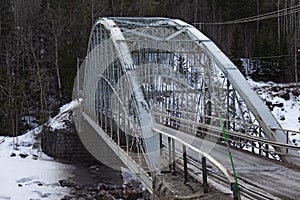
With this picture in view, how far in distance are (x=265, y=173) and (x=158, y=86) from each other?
15.8m

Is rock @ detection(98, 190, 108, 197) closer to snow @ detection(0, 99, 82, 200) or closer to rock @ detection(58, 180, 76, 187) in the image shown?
snow @ detection(0, 99, 82, 200)

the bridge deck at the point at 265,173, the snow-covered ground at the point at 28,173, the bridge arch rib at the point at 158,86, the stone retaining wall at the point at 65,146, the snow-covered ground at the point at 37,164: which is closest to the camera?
the bridge deck at the point at 265,173

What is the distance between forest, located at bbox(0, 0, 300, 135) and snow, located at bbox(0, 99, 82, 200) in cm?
499

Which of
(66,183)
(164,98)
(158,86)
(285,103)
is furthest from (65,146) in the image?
(285,103)

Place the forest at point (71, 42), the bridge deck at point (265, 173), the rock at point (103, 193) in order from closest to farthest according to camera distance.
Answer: the bridge deck at point (265, 173)
the rock at point (103, 193)
the forest at point (71, 42)

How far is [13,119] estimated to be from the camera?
39375 millimetres

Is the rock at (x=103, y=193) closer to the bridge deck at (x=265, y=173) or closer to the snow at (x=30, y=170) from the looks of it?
the snow at (x=30, y=170)

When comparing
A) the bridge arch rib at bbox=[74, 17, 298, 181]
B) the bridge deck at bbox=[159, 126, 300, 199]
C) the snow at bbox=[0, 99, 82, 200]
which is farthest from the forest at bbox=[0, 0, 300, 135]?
the bridge deck at bbox=[159, 126, 300, 199]

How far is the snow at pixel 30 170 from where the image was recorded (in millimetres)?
21719

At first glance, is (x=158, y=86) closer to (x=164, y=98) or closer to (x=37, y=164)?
(x=164, y=98)

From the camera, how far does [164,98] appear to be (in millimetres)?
25984

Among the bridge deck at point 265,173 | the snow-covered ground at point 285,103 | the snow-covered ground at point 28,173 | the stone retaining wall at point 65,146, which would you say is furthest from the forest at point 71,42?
the bridge deck at point 265,173

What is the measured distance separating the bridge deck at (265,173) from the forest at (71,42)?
93.0ft

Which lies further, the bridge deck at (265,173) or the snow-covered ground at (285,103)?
the snow-covered ground at (285,103)
